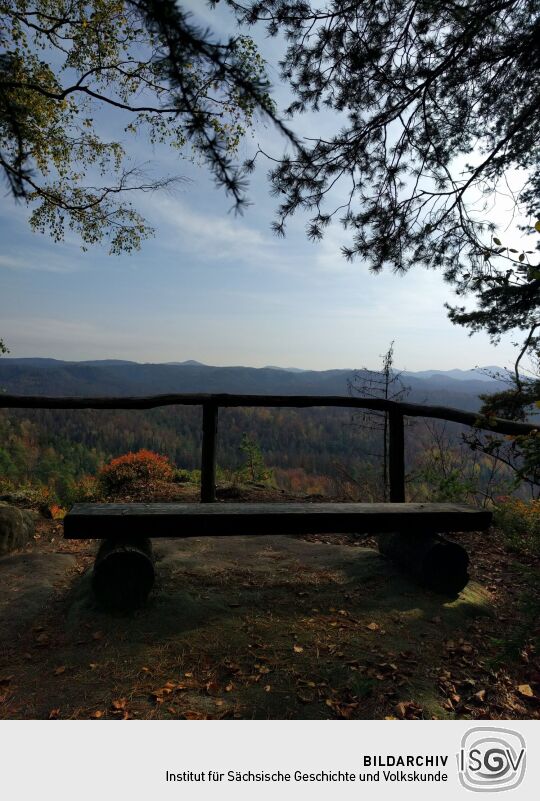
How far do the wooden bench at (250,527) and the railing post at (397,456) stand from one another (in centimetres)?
155

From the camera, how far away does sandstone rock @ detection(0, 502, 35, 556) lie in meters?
4.90

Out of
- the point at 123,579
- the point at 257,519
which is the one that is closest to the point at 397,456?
the point at 257,519

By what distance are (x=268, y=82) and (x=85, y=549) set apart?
4.71 m

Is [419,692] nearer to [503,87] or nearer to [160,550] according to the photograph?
[160,550]

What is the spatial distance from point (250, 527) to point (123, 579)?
0.93 metres

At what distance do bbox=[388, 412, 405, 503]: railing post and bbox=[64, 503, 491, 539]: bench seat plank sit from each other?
162 centimetres

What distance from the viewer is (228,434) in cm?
7631

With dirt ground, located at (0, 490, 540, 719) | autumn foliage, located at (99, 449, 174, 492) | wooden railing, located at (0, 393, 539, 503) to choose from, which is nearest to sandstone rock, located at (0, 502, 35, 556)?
dirt ground, located at (0, 490, 540, 719)

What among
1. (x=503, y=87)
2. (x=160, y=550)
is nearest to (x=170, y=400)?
(x=160, y=550)

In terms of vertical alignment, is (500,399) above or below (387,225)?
below

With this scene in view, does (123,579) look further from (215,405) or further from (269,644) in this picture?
(215,405)

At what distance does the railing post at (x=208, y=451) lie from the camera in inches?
215
